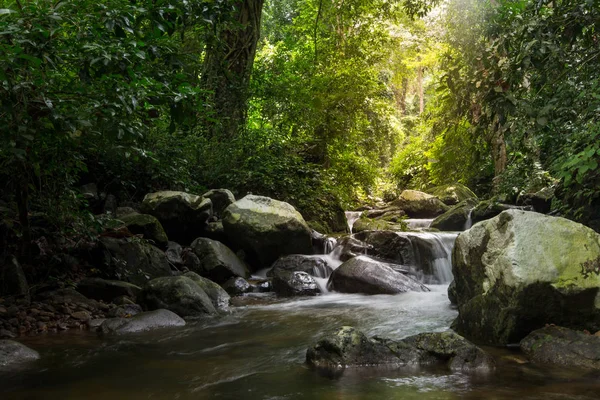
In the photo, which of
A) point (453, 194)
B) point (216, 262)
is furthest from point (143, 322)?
point (453, 194)

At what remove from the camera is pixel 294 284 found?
8.52 m

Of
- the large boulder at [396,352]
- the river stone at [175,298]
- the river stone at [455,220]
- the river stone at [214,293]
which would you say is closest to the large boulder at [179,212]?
the river stone at [214,293]

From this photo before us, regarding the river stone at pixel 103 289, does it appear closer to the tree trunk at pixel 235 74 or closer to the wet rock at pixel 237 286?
the wet rock at pixel 237 286

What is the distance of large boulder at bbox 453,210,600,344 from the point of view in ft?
14.8

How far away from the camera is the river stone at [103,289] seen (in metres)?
6.67

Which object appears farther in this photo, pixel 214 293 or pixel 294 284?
pixel 294 284

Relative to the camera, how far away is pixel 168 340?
5.36 m

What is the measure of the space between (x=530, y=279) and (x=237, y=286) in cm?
496

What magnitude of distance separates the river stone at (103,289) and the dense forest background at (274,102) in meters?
0.72

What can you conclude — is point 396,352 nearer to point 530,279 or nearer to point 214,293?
point 530,279

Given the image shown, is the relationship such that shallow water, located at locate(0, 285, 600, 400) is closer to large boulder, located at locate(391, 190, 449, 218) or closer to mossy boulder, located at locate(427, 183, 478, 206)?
large boulder, located at locate(391, 190, 449, 218)

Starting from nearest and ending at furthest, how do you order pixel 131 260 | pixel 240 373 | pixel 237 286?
pixel 240 373 → pixel 131 260 → pixel 237 286

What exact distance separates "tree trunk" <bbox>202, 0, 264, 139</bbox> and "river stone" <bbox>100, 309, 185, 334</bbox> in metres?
6.23

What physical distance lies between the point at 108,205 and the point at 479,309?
6.75 meters
